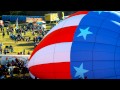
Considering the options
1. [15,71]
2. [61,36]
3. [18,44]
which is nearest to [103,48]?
[61,36]

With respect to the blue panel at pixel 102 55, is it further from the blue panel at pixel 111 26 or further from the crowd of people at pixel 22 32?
the crowd of people at pixel 22 32

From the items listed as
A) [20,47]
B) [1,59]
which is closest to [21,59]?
[1,59]

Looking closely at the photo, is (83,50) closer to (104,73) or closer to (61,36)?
(104,73)

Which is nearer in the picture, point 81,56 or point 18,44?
point 81,56

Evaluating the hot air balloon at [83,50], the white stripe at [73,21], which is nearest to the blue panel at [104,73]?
the hot air balloon at [83,50]

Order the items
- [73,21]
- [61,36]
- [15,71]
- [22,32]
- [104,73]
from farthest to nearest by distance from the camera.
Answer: [22,32], [15,71], [73,21], [61,36], [104,73]

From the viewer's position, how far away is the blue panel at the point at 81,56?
19.8 ft

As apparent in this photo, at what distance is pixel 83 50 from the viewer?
242 inches

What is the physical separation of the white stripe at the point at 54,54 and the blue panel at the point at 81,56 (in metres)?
0.15

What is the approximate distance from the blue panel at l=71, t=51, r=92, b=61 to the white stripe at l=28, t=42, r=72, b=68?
15 centimetres

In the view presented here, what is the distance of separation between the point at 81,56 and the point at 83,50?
14 centimetres
